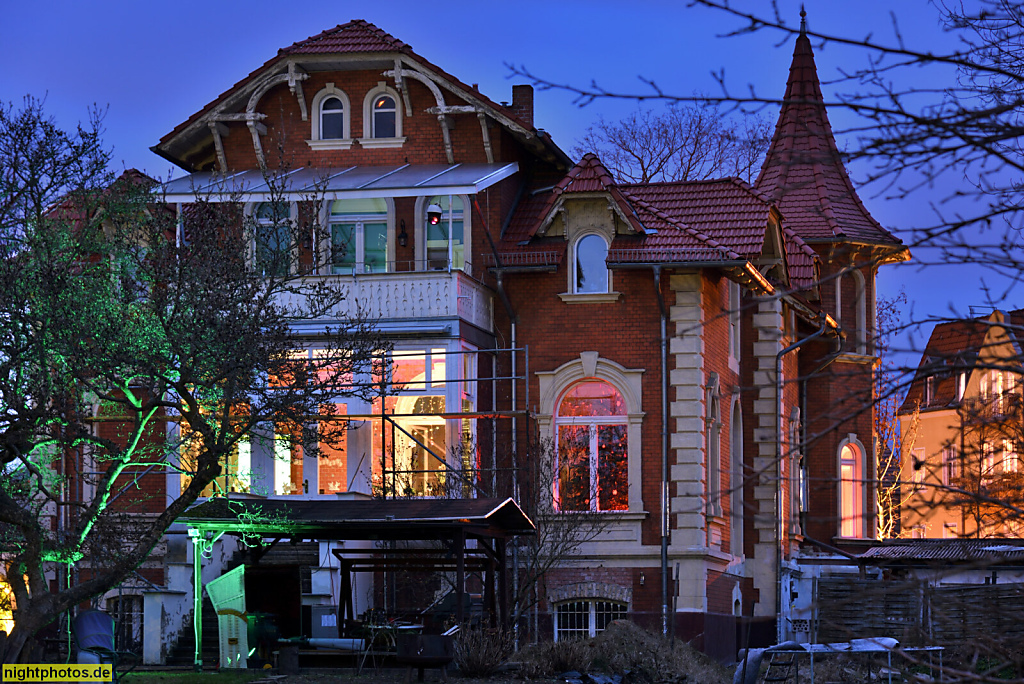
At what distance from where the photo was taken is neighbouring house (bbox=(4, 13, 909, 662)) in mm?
25062

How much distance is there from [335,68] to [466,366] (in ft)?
22.3

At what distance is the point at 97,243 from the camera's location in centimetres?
2103

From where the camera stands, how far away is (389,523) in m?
20.8

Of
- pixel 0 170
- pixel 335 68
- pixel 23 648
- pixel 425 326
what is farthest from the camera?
pixel 335 68

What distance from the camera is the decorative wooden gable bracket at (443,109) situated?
27078 millimetres

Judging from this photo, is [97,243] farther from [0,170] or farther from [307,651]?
[307,651]

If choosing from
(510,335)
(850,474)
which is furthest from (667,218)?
(850,474)

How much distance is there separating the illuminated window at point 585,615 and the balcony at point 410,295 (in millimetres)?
5518

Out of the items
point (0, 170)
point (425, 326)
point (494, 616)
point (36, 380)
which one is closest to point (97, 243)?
point (0, 170)

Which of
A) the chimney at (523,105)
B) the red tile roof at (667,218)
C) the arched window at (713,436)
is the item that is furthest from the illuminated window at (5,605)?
the chimney at (523,105)

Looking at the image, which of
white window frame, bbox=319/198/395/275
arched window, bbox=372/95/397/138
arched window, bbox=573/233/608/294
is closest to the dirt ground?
arched window, bbox=573/233/608/294

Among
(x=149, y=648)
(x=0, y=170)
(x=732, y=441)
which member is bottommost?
(x=149, y=648)

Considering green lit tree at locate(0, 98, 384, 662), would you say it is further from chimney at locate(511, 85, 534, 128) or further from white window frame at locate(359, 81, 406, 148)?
chimney at locate(511, 85, 534, 128)

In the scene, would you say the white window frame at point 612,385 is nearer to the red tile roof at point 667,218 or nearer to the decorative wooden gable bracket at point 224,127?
the red tile roof at point 667,218
